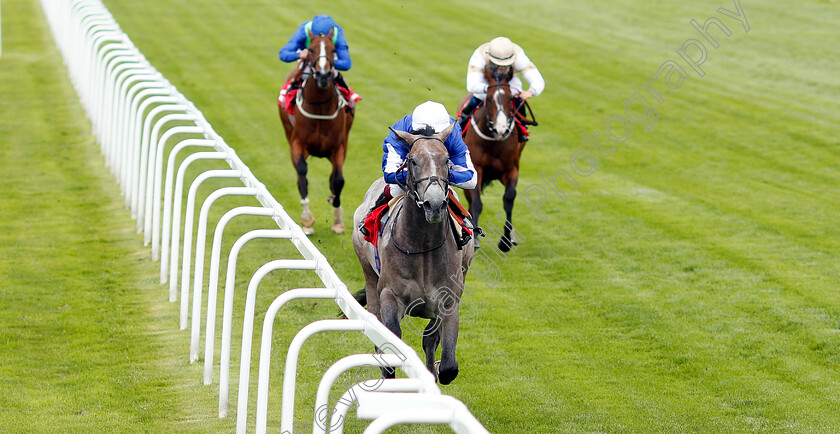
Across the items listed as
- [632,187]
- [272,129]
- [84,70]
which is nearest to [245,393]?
[632,187]

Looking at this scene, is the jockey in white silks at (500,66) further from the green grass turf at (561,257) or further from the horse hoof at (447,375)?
the horse hoof at (447,375)

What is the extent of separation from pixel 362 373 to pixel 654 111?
37.6 ft

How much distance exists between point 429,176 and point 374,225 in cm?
106

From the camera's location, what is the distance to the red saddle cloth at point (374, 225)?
217 inches

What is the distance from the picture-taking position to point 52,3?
2208 cm

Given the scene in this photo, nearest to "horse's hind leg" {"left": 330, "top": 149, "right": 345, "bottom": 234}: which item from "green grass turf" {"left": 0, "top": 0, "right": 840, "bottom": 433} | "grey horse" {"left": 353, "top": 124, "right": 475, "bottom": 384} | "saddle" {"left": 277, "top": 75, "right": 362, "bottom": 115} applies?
"green grass turf" {"left": 0, "top": 0, "right": 840, "bottom": 433}

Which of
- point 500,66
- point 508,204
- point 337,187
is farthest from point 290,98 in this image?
point 508,204

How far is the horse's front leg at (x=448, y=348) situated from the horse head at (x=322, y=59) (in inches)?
165

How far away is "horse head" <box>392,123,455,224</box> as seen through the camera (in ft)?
14.8

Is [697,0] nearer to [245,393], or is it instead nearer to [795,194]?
[795,194]

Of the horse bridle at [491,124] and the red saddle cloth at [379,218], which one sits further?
the horse bridle at [491,124]

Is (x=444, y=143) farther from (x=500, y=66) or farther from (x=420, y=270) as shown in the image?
(x=500, y=66)

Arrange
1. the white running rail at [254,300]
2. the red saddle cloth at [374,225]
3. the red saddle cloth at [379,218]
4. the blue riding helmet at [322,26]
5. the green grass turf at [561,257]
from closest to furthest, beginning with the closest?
the white running rail at [254,300] < the red saddle cloth at [379,218] < the red saddle cloth at [374,225] < the green grass turf at [561,257] < the blue riding helmet at [322,26]

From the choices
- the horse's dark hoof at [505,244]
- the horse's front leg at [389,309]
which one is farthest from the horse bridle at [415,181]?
the horse's dark hoof at [505,244]
